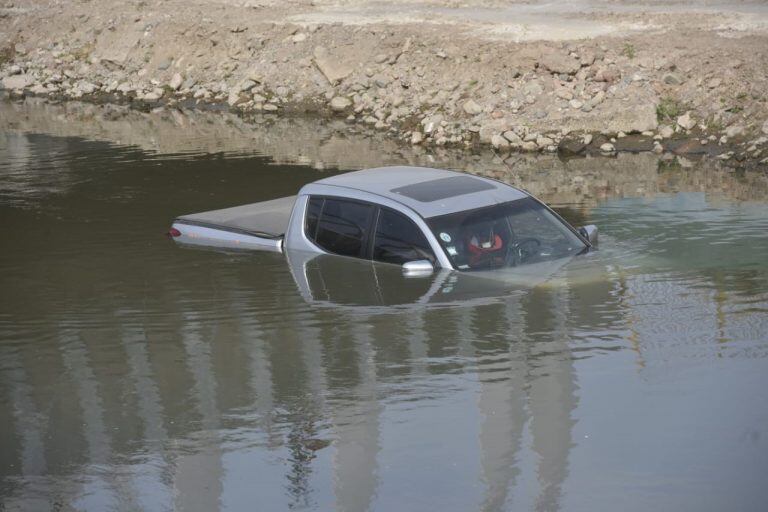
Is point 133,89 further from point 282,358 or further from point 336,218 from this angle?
point 282,358

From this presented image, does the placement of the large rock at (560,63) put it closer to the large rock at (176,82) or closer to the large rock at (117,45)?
the large rock at (176,82)

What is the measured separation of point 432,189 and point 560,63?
12396 mm

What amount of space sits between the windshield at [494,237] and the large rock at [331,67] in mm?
15800

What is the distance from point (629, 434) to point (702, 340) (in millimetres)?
2261

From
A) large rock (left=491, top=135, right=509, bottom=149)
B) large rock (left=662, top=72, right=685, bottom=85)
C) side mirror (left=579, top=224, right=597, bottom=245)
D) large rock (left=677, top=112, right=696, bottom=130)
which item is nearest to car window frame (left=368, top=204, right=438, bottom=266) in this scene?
side mirror (left=579, top=224, right=597, bottom=245)

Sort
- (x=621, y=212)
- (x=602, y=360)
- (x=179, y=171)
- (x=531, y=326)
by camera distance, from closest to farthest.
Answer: (x=602, y=360), (x=531, y=326), (x=621, y=212), (x=179, y=171)

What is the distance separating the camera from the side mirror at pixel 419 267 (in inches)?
459

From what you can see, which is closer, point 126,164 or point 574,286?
point 574,286

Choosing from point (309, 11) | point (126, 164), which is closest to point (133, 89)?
point (309, 11)

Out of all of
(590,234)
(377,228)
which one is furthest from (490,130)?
(377,228)

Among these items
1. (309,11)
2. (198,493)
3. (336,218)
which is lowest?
(198,493)

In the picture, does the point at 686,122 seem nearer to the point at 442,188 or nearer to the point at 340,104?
the point at 340,104

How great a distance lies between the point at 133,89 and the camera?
103ft

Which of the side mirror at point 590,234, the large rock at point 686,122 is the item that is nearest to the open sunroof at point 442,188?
the side mirror at point 590,234
